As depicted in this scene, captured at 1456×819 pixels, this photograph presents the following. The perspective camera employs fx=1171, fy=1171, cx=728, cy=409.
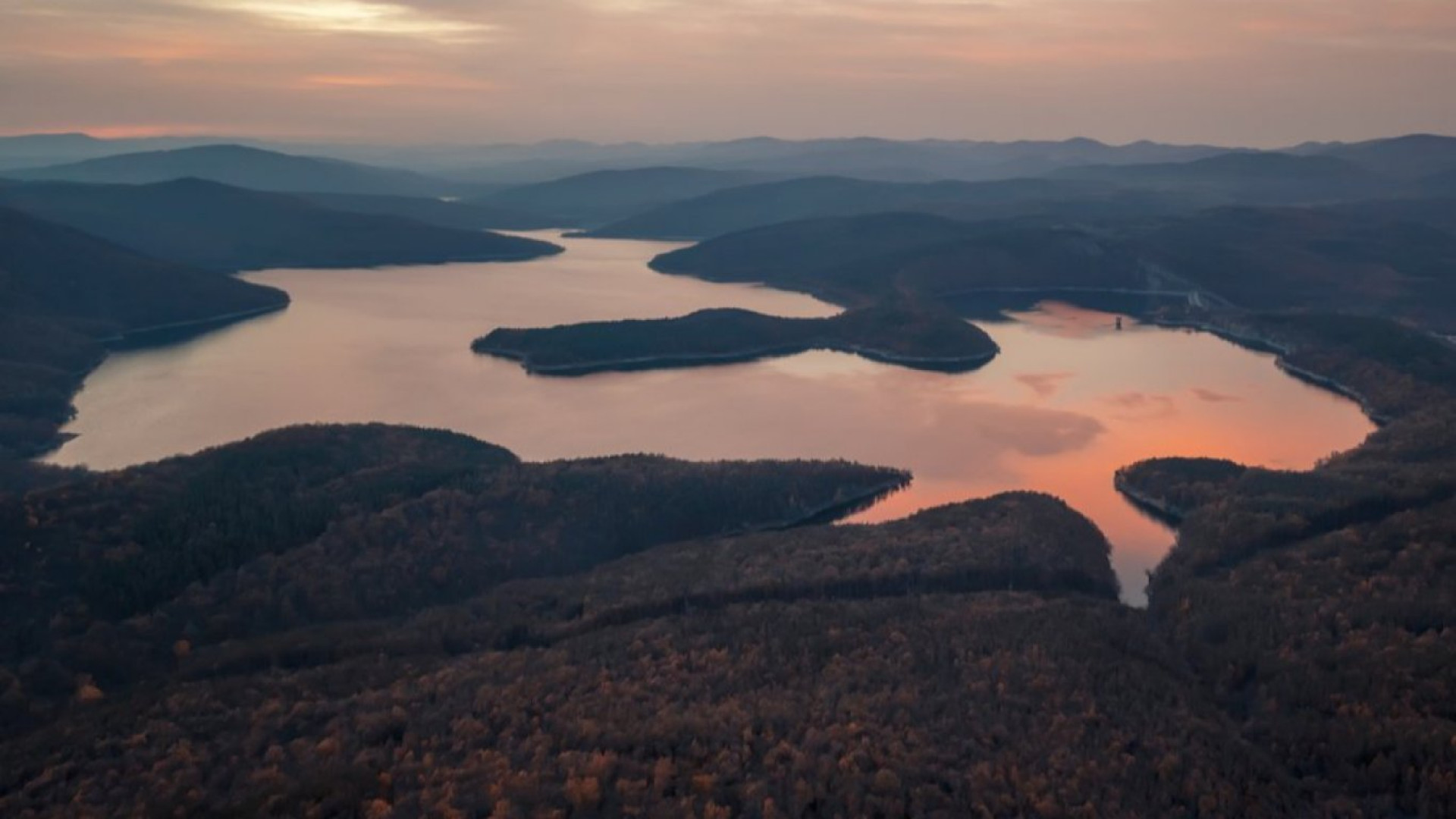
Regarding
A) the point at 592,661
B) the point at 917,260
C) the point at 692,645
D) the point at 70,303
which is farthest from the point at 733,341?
the point at 592,661

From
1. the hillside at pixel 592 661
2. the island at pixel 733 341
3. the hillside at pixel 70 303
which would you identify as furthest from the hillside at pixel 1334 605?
the hillside at pixel 70 303

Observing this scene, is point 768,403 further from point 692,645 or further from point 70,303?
point 70,303

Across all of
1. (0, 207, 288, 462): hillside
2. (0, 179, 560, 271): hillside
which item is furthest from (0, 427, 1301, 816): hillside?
(0, 179, 560, 271): hillside

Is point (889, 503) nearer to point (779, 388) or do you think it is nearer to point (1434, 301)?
point (779, 388)

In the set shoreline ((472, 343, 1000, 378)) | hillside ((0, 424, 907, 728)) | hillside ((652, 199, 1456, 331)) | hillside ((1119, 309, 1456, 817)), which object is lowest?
shoreline ((472, 343, 1000, 378))

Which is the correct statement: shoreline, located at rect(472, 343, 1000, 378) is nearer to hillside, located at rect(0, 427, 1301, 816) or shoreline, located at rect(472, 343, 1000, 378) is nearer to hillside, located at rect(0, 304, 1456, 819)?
hillside, located at rect(0, 304, 1456, 819)

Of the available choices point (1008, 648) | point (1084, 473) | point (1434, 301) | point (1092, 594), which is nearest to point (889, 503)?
point (1084, 473)

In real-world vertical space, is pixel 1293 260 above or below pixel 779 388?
above
